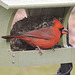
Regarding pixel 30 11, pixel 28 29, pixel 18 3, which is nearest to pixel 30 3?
pixel 18 3

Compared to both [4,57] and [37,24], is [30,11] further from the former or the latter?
[4,57]

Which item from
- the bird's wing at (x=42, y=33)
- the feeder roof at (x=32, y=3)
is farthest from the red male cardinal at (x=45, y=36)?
the feeder roof at (x=32, y=3)

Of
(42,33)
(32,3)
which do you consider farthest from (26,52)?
(32,3)

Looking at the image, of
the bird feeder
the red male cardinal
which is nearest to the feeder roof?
the bird feeder

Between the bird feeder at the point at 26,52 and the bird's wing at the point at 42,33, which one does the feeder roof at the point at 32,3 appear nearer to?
the bird feeder at the point at 26,52

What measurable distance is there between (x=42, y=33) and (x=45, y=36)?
0.05 m

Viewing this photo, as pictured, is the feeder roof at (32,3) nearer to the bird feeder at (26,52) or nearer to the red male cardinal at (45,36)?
the bird feeder at (26,52)

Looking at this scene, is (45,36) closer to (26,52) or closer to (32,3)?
(26,52)

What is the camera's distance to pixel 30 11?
4793mm

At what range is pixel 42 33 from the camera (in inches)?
169

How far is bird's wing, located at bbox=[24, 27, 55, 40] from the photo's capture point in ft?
13.9

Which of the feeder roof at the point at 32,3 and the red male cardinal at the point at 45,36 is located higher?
the feeder roof at the point at 32,3

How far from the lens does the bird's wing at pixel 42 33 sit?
4.23 metres

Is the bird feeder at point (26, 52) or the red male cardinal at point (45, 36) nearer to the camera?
the bird feeder at point (26, 52)
